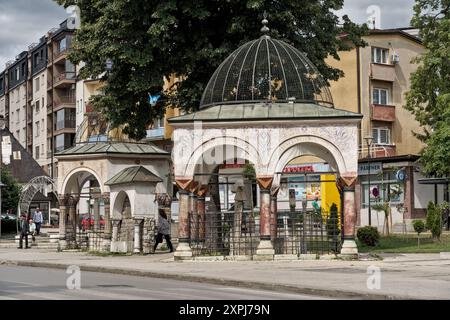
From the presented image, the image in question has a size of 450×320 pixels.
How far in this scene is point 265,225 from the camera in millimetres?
24125

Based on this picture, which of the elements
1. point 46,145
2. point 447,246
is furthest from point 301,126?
point 46,145

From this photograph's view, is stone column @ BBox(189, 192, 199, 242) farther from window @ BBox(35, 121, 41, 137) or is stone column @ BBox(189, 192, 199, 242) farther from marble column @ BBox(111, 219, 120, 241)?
window @ BBox(35, 121, 41, 137)

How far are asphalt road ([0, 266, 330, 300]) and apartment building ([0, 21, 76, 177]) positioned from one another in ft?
211

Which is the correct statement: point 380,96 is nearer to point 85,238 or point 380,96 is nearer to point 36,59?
point 85,238

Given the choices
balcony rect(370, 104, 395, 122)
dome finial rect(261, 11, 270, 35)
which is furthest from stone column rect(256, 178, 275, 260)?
balcony rect(370, 104, 395, 122)

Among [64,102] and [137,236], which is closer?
[137,236]

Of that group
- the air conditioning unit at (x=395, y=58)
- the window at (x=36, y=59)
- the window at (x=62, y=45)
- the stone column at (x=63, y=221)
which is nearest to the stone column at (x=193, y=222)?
the stone column at (x=63, y=221)

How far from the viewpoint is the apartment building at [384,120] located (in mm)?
50469

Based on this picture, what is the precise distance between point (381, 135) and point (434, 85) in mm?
17060

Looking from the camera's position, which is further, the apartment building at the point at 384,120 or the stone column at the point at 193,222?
the apartment building at the point at 384,120

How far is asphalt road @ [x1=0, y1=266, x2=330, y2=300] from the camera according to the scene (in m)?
14.3

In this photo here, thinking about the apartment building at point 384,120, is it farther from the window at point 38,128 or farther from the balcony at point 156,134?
the window at point 38,128

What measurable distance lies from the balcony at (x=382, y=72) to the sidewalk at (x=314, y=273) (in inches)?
1237

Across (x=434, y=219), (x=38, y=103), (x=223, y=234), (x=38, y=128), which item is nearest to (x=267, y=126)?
(x=223, y=234)
